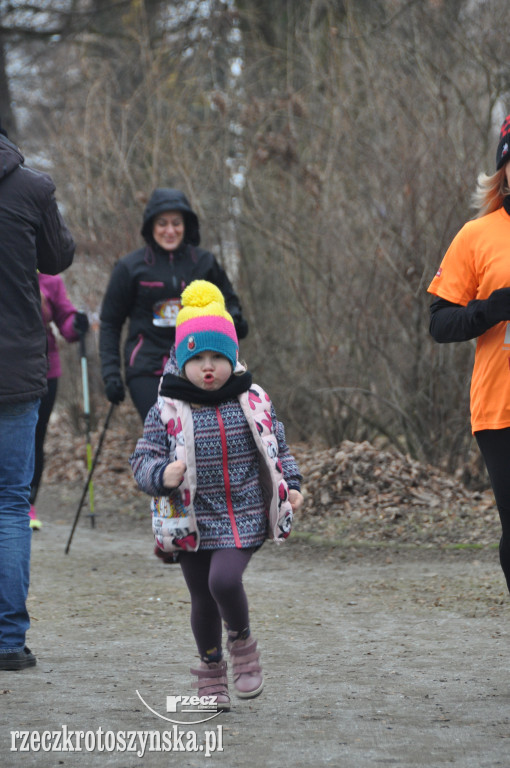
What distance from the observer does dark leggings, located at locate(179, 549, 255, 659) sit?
3891mm

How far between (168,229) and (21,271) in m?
2.49

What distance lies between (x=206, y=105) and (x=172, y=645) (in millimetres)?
7763

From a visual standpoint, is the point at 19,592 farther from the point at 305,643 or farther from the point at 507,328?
the point at 507,328

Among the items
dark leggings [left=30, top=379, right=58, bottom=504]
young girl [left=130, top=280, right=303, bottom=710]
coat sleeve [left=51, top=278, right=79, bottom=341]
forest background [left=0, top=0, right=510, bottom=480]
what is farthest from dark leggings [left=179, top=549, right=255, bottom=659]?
forest background [left=0, top=0, right=510, bottom=480]

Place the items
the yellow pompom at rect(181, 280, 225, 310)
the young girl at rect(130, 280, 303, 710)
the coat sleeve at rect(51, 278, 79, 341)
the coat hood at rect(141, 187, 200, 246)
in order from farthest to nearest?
1. the coat sleeve at rect(51, 278, 79, 341)
2. the coat hood at rect(141, 187, 200, 246)
3. the yellow pompom at rect(181, 280, 225, 310)
4. the young girl at rect(130, 280, 303, 710)

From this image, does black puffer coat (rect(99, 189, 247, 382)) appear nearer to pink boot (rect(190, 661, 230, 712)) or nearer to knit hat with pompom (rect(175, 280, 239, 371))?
knit hat with pompom (rect(175, 280, 239, 371))

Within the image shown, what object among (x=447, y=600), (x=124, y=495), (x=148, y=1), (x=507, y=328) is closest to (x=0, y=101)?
(x=148, y=1)

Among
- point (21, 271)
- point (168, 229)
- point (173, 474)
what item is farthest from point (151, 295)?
point (173, 474)

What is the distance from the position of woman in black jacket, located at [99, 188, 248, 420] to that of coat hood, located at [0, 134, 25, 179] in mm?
2275

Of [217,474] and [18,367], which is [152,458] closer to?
[217,474]

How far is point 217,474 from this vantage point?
13.1 ft

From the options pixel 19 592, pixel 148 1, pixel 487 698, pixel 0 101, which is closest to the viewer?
pixel 487 698

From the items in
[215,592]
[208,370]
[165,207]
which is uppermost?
[165,207]

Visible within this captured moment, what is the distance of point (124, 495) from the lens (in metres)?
10.8
